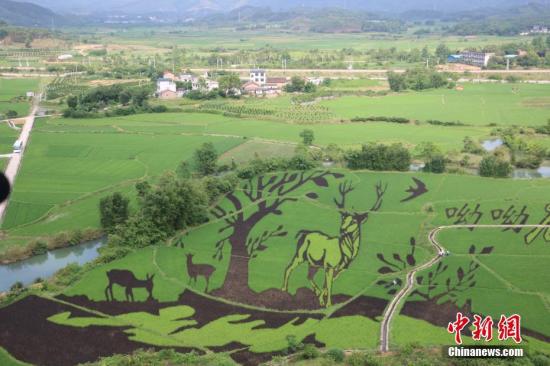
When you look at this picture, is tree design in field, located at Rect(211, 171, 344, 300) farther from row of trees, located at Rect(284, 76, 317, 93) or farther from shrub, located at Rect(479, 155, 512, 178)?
row of trees, located at Rect(284, 76, 317, 93)

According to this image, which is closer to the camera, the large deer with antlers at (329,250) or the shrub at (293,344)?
the shrub at (293,344)

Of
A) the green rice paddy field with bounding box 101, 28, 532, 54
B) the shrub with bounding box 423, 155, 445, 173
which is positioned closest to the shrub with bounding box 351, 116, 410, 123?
the shrub with bounding box 423, 155, 445, 173

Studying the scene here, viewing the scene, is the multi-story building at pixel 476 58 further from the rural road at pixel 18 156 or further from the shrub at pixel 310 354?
the shrub at pixel 310 354

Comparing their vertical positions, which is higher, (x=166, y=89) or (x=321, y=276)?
(x=166, y=89)

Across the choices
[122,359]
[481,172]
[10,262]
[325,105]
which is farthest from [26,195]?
[325,105]

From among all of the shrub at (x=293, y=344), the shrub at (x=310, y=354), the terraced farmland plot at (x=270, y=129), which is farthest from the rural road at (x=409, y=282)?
the terraced farmland plot at (x=270, y=129)

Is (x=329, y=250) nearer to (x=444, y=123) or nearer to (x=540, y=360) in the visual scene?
(x=540, y=360)

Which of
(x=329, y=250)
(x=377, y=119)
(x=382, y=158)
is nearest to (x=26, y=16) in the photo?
Answer: (x=377, y=119)
